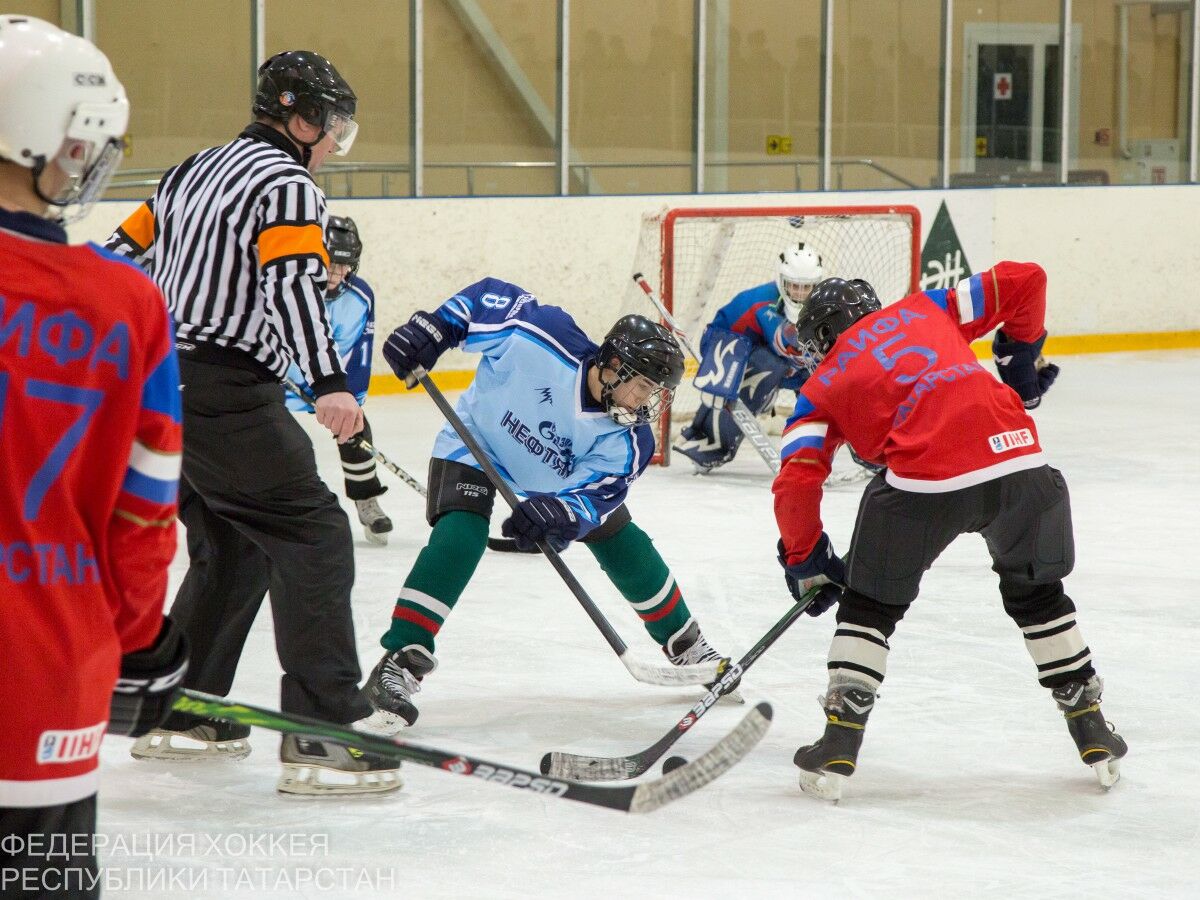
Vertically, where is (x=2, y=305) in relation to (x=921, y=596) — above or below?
above

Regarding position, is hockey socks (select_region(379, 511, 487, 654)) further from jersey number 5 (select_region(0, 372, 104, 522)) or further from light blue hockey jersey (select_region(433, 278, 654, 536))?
jersey number 5 (select_region(0, 372, 104, 522))

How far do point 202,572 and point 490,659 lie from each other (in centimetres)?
90

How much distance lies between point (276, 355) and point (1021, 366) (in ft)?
4.49

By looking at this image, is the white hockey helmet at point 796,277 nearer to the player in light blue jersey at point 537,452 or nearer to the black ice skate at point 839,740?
the player in light blue jersey at point 537,452

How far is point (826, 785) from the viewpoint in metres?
2.53

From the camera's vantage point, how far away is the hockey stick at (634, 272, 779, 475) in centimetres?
555

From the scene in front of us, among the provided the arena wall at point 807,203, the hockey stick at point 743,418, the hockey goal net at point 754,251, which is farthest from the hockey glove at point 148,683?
the arena wall at point 807,203

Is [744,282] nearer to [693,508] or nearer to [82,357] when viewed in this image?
[693,508]

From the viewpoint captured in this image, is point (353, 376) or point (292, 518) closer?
point (292, 518)

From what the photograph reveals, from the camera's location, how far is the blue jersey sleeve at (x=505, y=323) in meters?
2.99

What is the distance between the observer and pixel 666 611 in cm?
314

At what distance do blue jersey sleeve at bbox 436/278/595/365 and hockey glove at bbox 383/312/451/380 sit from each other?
0.03 m

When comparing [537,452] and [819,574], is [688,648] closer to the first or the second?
[537,452]

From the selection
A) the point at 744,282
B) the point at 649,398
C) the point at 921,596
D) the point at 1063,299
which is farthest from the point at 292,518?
the point at 1063,299
